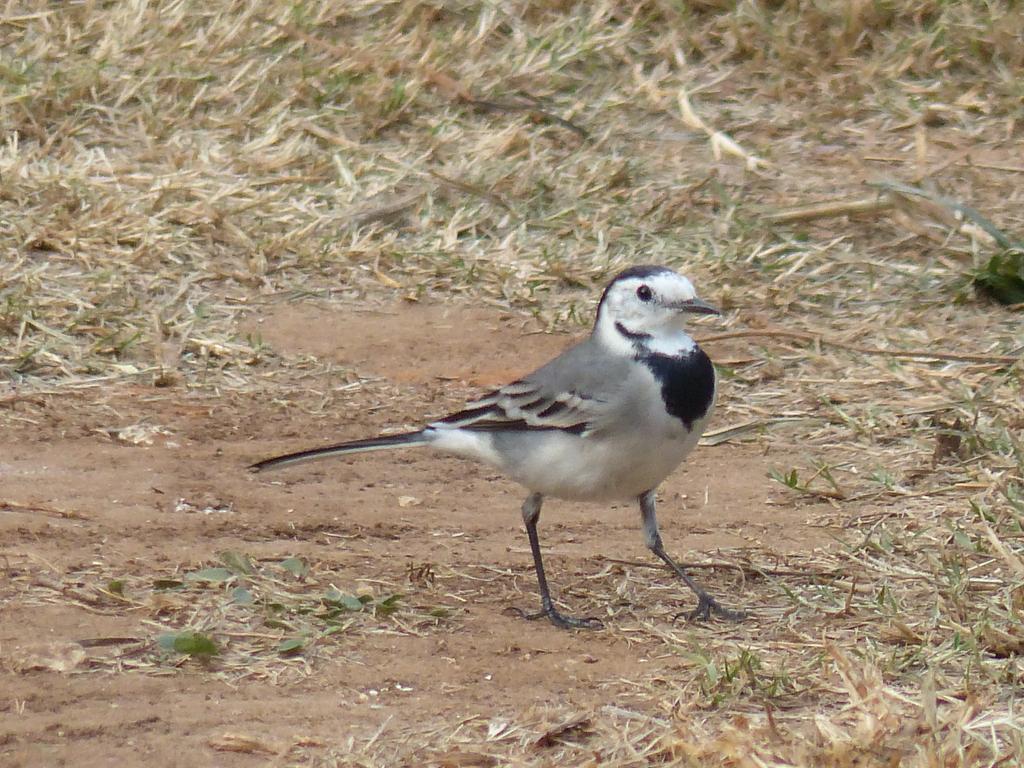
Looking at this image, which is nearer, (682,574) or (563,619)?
(563,619)

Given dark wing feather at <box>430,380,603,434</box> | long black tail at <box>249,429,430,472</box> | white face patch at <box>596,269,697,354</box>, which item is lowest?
long black tail at <box>249,429,430,472</box>

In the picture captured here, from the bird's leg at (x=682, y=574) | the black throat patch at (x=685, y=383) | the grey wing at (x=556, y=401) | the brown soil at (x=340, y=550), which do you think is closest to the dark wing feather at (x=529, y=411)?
the grey wing at (x=556, y=401)

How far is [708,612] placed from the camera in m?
5.11

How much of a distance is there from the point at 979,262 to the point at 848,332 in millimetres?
936

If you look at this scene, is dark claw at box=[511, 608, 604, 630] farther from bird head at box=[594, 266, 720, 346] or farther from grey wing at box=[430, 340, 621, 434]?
bird head at box=[594, 266, 720, 346]

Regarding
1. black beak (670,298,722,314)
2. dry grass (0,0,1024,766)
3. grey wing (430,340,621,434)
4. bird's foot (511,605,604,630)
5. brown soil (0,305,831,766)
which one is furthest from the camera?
black beak (670,298,722,314)

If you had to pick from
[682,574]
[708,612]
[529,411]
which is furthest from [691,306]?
[708,612]

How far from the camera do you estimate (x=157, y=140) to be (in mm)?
8922

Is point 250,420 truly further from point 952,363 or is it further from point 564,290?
point 952,363

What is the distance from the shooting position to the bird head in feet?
17.8

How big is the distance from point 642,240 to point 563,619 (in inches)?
143

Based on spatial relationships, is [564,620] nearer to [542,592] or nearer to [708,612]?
[542,592]

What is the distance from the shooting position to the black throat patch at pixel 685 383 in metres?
5.16

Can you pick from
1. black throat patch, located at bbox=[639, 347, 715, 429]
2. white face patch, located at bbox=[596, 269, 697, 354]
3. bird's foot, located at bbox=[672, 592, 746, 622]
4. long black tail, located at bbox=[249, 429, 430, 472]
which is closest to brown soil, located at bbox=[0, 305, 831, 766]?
bird's foot, located at bbox=[672, 592, 746, 622]
